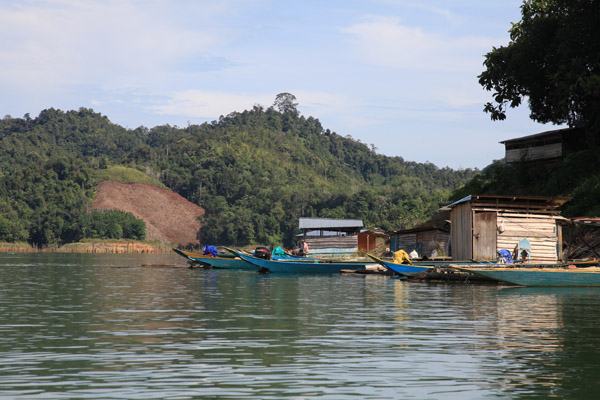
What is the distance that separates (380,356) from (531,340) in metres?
4.20

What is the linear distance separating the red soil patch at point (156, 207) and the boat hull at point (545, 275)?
142 m

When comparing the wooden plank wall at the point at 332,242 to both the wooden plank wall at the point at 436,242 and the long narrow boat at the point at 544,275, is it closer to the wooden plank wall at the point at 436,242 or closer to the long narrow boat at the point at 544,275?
the wooden plank wall at the point at 436,242

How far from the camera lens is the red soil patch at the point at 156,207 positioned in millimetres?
170625

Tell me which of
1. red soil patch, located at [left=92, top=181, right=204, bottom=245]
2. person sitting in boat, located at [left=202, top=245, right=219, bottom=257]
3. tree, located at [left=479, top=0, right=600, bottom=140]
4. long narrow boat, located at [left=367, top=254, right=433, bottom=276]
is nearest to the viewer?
long narrow boat, located at [left=367, top=254, right=433, bottom=276]

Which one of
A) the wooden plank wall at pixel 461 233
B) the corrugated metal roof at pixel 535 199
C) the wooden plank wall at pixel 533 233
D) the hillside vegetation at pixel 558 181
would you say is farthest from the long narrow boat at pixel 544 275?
the hillside vegetation at pixel 558 181

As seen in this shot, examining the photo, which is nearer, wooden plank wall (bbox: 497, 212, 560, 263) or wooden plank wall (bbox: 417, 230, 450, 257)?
wooden plank wall (bbox: 497, 212, 560, 263)

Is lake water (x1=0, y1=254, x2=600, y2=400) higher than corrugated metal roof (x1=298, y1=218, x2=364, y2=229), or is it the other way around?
corrugated metal roof (x1=298, y1=218, x2=364, y2=229)

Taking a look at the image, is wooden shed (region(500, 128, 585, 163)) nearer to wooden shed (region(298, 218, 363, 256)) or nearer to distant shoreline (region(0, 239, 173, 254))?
wooden shed (region(298, 218, 363, 256))

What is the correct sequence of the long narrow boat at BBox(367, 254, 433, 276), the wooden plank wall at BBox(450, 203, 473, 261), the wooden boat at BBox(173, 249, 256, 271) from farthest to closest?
the wooden boat at BBox(173, 249, 256, 271) → the wooden plank wall at BBox(450, 203, 473, 261) → the long narrow boat at BBox(367, 254, 433, 276)

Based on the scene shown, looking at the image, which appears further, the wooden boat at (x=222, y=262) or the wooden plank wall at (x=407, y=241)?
the wooden boat at (x=222, y=262)

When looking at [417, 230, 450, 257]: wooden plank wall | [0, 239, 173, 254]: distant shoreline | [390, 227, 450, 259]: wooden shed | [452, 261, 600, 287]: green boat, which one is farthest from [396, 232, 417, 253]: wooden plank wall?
[0, 239, 173, 254]: distant shoreline

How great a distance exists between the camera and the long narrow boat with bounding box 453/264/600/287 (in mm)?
30328

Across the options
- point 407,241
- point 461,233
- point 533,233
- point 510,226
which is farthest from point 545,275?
point 407,241

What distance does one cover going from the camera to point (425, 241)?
52.5 metres
